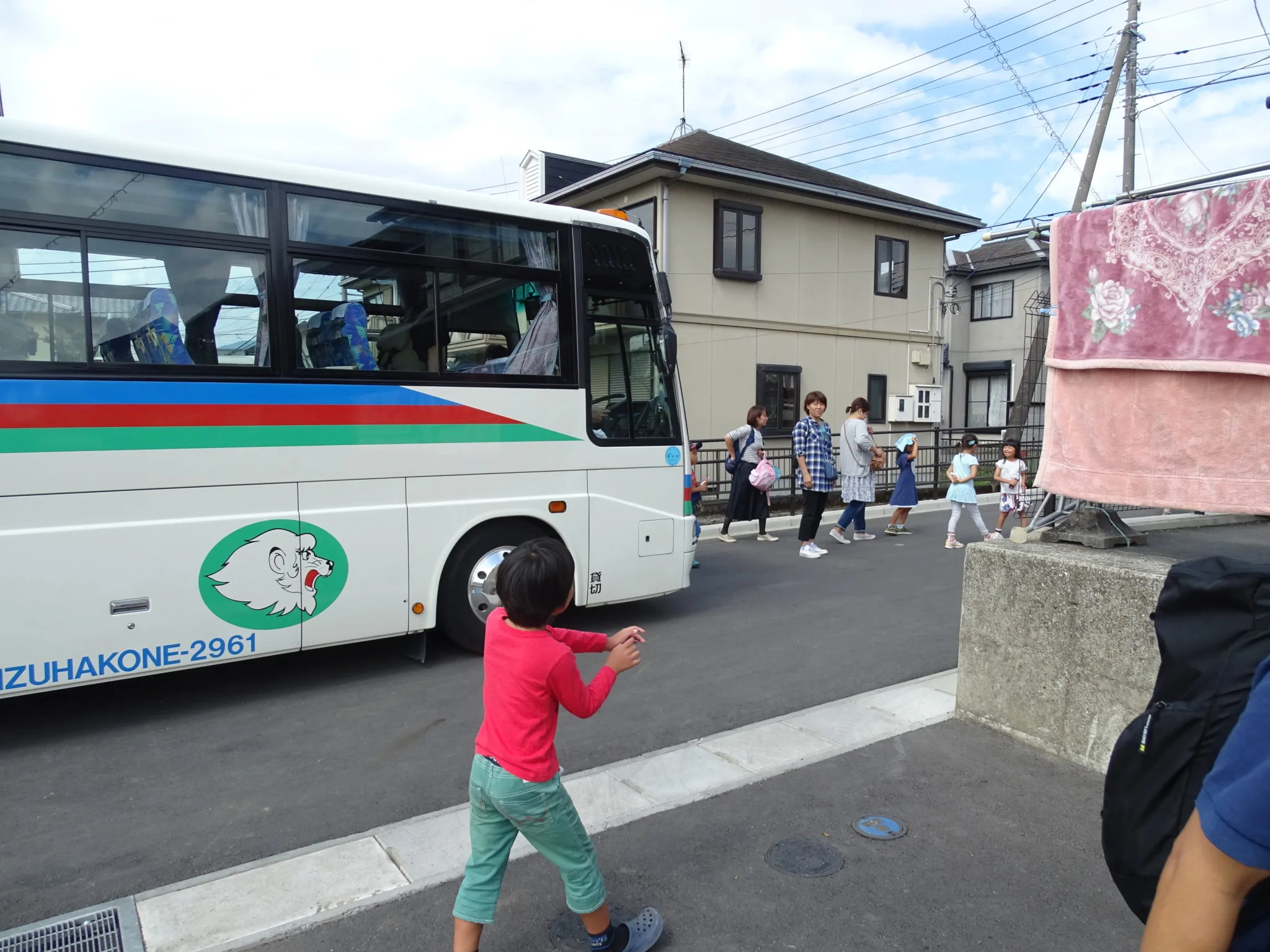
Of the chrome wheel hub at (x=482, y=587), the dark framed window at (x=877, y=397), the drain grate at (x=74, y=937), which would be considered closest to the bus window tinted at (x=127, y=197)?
the chrome wheel hub at (x=482, y=587)

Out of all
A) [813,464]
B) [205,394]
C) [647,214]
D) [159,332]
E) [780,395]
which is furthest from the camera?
[780,395]

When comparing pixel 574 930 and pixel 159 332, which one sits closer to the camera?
pixel 574 930

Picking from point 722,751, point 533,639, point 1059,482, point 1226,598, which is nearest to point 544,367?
point 722,751

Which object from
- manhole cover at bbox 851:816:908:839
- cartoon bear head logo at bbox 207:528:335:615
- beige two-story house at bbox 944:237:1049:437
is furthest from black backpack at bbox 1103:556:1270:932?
beige two-story house at bbox 944:237:1049:437

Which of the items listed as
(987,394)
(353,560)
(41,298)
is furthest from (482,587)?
(987,394)

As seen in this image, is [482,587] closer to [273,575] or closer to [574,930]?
[273,575]

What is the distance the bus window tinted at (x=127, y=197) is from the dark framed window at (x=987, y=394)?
26.4 meters

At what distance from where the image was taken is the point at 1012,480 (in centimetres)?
1120

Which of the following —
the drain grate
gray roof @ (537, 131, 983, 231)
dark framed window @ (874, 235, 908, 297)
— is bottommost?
the drain grate

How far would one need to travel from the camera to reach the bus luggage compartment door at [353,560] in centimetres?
565

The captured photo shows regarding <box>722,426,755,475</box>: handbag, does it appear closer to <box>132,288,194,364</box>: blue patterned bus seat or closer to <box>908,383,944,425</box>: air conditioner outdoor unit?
<box>132,288,194,364</box>: blue patterned bus seat

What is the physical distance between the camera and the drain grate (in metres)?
2.96

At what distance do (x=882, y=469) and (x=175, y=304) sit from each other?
14.0 m

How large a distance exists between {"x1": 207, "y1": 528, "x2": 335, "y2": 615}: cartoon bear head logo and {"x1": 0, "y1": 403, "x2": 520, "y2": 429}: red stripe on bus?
739mm
